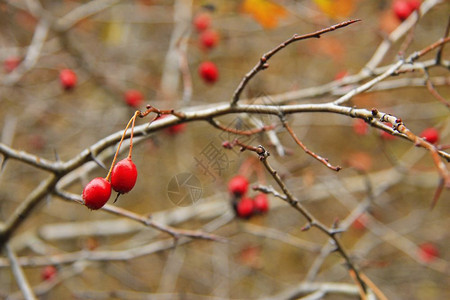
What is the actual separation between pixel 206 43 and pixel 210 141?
817 millimetres

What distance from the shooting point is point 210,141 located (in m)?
3.30

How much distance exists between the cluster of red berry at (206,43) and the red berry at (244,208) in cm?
98

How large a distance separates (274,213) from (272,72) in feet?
5.08

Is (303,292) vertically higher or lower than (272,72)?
lower

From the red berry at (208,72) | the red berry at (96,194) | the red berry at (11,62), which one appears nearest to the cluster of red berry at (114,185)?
the red berry at (96,194)

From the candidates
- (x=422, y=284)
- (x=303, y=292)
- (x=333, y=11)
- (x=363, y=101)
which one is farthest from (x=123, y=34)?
(x=422, y=284)

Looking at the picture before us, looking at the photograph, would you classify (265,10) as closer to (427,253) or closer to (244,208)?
(244,208)

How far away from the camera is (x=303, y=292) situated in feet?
5.74

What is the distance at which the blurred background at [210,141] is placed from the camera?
2920 millimetres

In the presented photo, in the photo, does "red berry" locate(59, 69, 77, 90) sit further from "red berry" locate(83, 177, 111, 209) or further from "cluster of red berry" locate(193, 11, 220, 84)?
"red berry" locate(83, 177, 111, 209)

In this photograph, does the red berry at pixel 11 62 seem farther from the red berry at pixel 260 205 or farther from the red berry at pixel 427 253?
the red berry at pixel 427 253

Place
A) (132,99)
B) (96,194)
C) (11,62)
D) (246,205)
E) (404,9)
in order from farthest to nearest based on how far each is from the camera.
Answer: (11,62) < (132,99) < (404,9) < (246,205) < (96,194)

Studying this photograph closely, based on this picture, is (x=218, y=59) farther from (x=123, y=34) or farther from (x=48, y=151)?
(x=48, y=151)

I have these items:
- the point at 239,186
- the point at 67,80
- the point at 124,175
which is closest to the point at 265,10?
the point at 67,80
